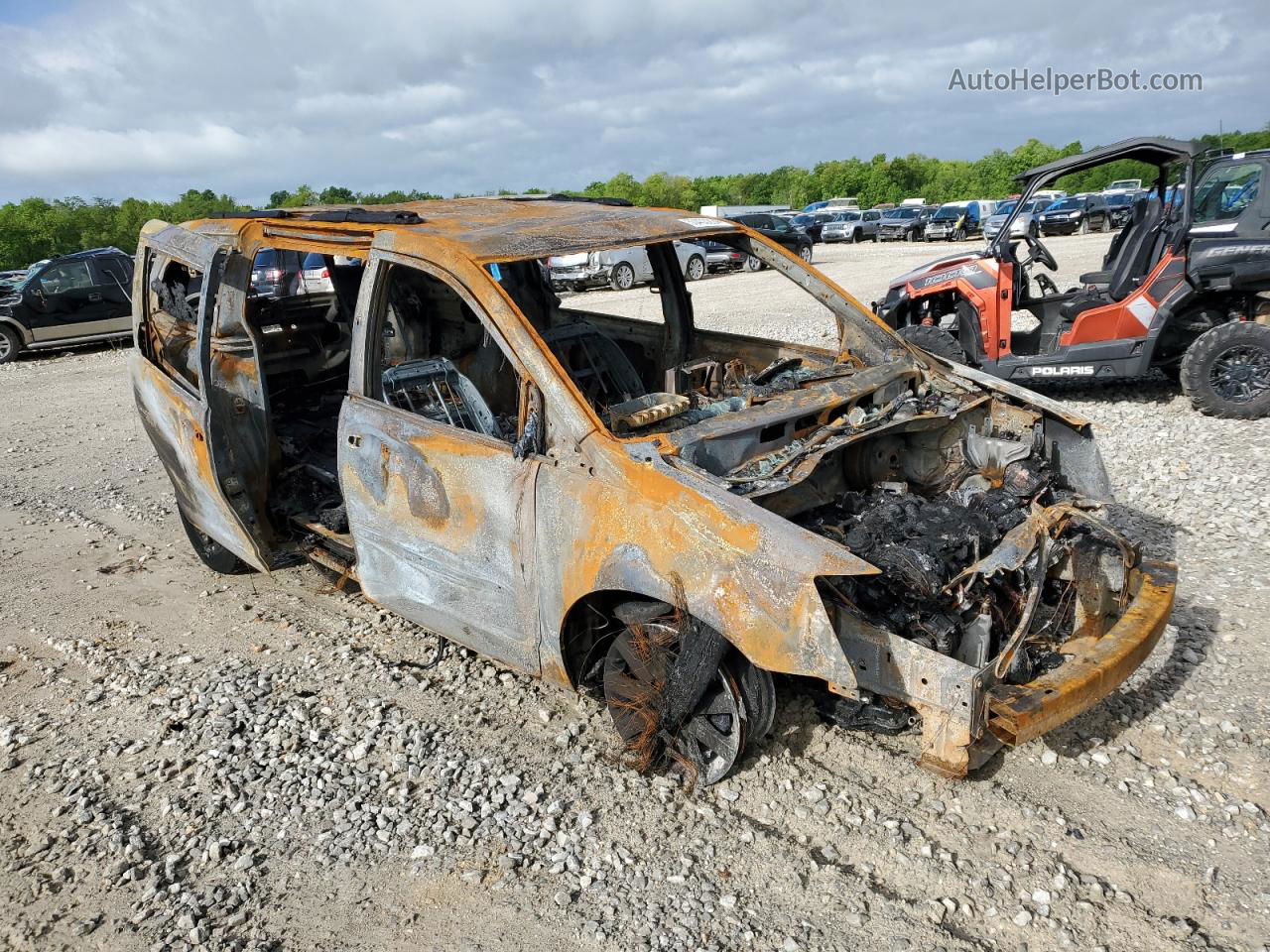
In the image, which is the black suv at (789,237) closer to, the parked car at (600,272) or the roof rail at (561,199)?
the parked car at (600,272)

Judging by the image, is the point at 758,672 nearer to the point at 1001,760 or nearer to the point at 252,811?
the point at 1001,760

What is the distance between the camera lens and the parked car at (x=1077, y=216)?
2950 centimetres

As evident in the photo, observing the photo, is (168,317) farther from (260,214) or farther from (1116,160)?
(1116,160)

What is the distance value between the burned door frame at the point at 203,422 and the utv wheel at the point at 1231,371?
719 cm

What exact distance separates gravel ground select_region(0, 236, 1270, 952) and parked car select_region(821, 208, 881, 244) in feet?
101

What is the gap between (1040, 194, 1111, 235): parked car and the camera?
29.5m

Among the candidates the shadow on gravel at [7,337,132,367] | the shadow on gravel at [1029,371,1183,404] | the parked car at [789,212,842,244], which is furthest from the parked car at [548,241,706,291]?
the parked car at [789,212,842,244]

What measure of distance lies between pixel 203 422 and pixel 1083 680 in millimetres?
4027

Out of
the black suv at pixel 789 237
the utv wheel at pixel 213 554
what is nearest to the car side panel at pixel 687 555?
the utv wheel at pixel 213 554

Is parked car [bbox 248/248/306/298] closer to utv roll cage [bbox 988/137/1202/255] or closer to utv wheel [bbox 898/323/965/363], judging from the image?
utv wheel [bbox 898/323/965/363]

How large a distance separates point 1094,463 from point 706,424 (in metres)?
1.80

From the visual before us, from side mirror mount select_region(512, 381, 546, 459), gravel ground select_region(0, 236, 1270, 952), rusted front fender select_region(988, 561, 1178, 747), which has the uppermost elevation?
side mirror mount select_region(512, 381, 546, 459)

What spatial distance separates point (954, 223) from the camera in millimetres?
31500

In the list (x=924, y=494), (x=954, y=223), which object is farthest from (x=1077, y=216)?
(x=924, y=494)
